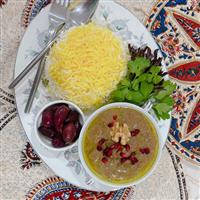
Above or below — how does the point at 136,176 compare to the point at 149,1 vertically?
below

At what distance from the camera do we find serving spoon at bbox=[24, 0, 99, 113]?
138cm

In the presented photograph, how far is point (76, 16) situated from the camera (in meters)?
1.41

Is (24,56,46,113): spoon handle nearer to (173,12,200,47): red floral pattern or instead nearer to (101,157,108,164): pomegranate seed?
(101,157,108,164): pomegranate seed

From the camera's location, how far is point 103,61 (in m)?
1.34

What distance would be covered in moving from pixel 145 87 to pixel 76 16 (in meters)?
0.31

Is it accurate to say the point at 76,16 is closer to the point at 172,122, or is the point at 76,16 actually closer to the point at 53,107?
the point at 53,107

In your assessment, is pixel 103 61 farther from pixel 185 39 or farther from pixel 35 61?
pixel 185 39

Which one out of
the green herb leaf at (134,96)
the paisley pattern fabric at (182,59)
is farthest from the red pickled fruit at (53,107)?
the paisley pattern fabric at (182,59)

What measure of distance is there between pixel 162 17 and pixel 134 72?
29 centimetres

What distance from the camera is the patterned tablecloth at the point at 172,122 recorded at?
147 centimetres

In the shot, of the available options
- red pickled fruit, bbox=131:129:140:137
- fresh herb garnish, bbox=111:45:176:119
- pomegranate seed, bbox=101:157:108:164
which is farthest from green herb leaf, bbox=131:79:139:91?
pomegranate seed, bbox=101:157:108:164

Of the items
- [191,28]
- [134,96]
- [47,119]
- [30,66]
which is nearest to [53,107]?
[47,119]

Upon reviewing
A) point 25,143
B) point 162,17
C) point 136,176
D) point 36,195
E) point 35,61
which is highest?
point 162,17

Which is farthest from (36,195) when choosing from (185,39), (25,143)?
(185,39)
